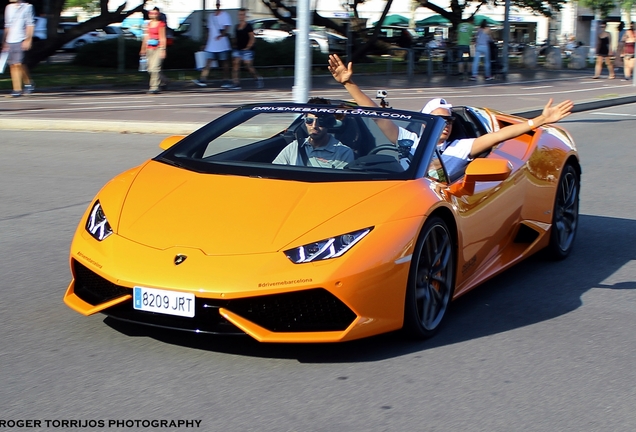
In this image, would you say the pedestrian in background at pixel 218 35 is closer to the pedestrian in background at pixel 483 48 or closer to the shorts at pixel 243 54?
the shorts at pixel 243 54

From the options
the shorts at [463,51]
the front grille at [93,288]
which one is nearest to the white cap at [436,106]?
the front grille at [93,288]

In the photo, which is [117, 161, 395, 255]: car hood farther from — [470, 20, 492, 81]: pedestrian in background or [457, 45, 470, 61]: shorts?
[457, 45, 470, 61]: shorts

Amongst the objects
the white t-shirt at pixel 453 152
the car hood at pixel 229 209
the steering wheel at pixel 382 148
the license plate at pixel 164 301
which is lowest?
the license plate at pixel 164 301

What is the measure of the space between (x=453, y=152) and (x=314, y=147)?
92 centimetres

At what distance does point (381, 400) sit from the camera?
395 cm

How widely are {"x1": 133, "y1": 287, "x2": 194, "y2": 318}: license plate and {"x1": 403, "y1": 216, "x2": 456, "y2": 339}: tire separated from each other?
3.54 feet

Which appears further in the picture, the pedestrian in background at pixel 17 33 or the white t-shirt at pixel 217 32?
the white t-shirt at pixel 217 32

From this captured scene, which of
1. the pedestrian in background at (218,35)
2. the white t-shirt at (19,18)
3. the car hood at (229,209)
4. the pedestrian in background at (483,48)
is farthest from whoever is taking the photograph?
the pedestrian in background at (483,48)

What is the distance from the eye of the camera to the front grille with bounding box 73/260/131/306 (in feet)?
14.3

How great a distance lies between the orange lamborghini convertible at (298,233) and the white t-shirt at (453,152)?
0.05 metres

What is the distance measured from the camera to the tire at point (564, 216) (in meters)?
6.70

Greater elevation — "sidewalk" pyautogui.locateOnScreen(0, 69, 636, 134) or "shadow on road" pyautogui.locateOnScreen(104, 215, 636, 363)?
"sidewalk" pyautogui.locateOnScreen(0, 69, 636, 134)

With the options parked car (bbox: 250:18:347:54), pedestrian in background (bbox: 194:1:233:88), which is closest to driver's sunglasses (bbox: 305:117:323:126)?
pedestrian in background (bbox: 194:1:233:88)

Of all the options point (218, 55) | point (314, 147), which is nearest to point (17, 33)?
point (218, 55)
